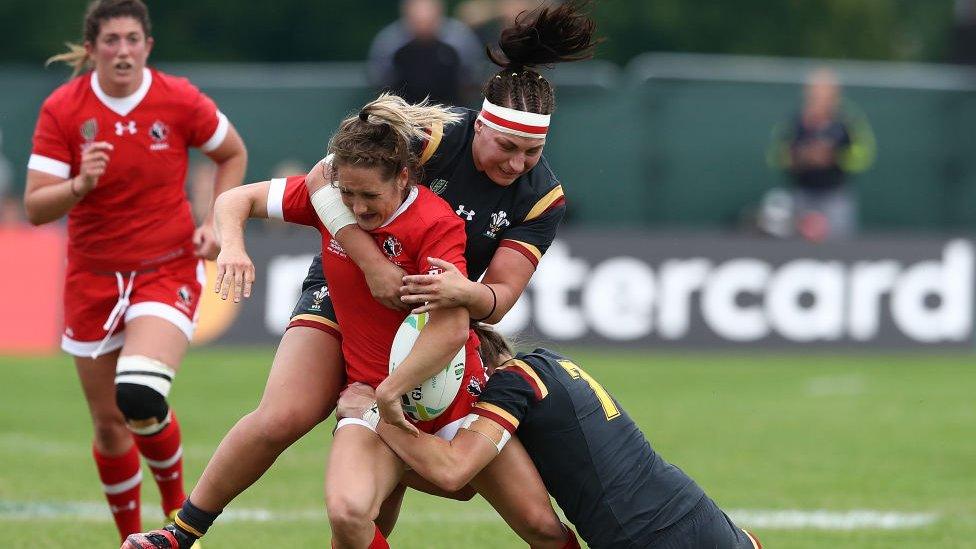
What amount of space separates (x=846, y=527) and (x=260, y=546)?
8.73 ft

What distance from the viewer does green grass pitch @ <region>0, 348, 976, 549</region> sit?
7.43 meters

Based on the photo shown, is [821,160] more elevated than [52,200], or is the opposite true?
[52,200]

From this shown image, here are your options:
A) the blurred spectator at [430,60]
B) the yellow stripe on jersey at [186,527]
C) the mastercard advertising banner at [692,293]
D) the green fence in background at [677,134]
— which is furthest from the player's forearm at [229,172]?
the green fence in background at [677,134]

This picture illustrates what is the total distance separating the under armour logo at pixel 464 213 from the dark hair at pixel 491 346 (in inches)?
16.1

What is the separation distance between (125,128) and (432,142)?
184 cm

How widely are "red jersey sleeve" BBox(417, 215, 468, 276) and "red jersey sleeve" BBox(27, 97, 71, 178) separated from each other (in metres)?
2.15

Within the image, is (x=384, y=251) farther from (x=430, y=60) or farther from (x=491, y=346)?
(x=430, y=60)

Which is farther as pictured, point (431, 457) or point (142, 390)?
point (142, 390)

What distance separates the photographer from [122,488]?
275 inches

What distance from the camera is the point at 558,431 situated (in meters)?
5.71

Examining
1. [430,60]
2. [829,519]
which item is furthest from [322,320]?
[430,60]

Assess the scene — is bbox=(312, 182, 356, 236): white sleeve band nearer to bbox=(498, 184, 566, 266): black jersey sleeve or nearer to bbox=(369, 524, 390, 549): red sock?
bbox=(498, 184, 566, 266): black jersey sleeve

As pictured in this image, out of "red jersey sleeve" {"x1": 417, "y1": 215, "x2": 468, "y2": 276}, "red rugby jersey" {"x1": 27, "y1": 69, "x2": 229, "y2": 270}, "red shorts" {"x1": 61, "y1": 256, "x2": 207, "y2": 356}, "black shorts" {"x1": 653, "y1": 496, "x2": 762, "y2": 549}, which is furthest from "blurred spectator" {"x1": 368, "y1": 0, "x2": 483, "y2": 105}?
"black shorts" {"x1": 653, "y1": 496, "x2": 762, "y2": 549}

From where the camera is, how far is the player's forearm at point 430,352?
17.9 ft
